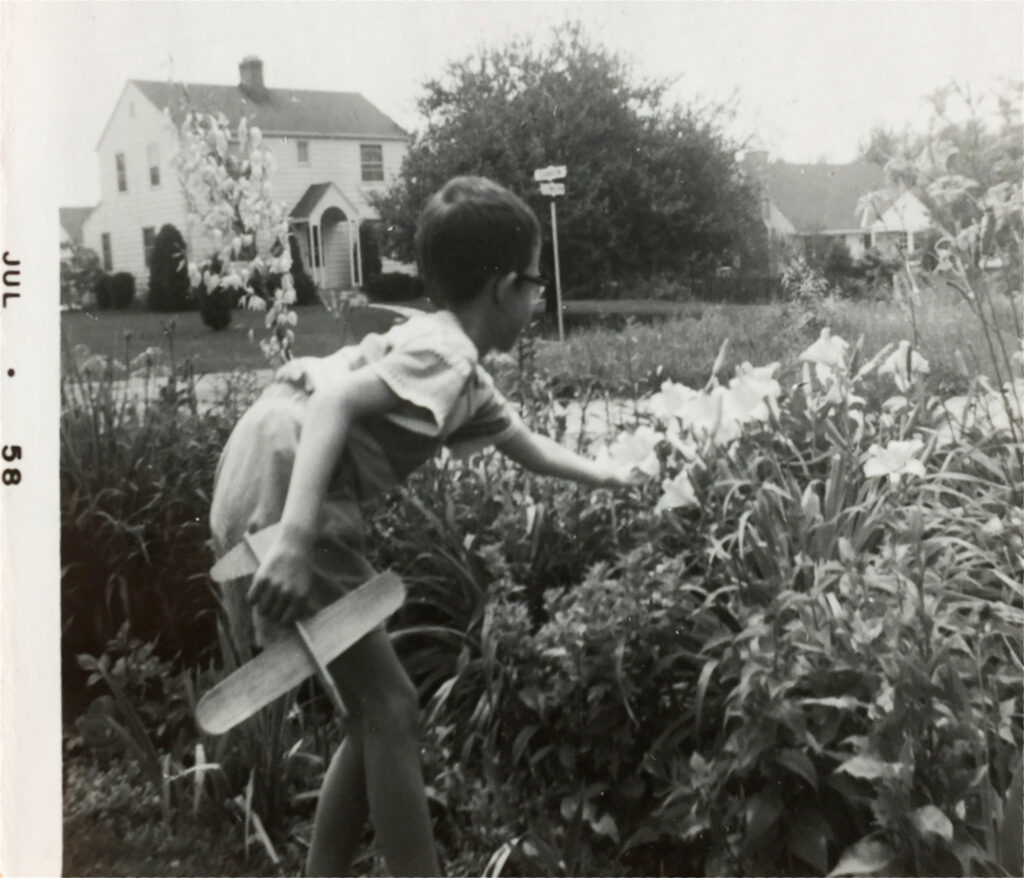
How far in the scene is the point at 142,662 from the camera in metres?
1.56

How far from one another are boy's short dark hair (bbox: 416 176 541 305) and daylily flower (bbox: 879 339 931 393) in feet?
2.12

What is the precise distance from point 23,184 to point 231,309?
384mm

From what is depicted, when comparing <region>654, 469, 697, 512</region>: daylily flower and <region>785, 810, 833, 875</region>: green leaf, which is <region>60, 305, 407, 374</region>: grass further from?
<region>785, 810, 833, 875</region>: green leaf

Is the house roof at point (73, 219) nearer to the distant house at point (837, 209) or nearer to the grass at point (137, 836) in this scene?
the grass at point (137, 836)

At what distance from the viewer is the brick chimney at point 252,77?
60.8 inches

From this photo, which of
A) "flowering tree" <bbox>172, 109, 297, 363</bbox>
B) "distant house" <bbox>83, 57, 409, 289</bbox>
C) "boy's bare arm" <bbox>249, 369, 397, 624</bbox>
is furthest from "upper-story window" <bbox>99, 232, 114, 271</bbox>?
"boy's bare arm" <bbox>249, 369, 397, 624</bbox>

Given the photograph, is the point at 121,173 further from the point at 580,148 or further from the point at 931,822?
the point at 931,822

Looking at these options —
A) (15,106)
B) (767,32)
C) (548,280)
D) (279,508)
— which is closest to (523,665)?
(279,508)

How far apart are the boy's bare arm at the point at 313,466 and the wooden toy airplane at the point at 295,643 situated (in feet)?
0.14

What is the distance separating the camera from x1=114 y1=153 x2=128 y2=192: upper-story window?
5.17 feet

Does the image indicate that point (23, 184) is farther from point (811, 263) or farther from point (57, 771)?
point (811, 263)

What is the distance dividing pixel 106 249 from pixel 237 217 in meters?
0.22

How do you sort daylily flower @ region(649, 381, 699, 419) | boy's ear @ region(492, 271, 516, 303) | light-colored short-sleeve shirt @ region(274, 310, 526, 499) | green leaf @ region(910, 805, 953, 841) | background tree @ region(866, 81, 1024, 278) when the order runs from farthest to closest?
daylily flower @ region(649, 381, 699, 419), background tree @ region(866, 81, 1024, 278), boy's ear @ region(492, 271, 516, 303), light-colored short-sleeve shirt @ region(274, 310, 526, 499), green leaf @ region(910, 805, 953, 841)

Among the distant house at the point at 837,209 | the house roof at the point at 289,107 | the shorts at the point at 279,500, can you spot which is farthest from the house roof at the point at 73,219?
the distant house at the point at 837,209
